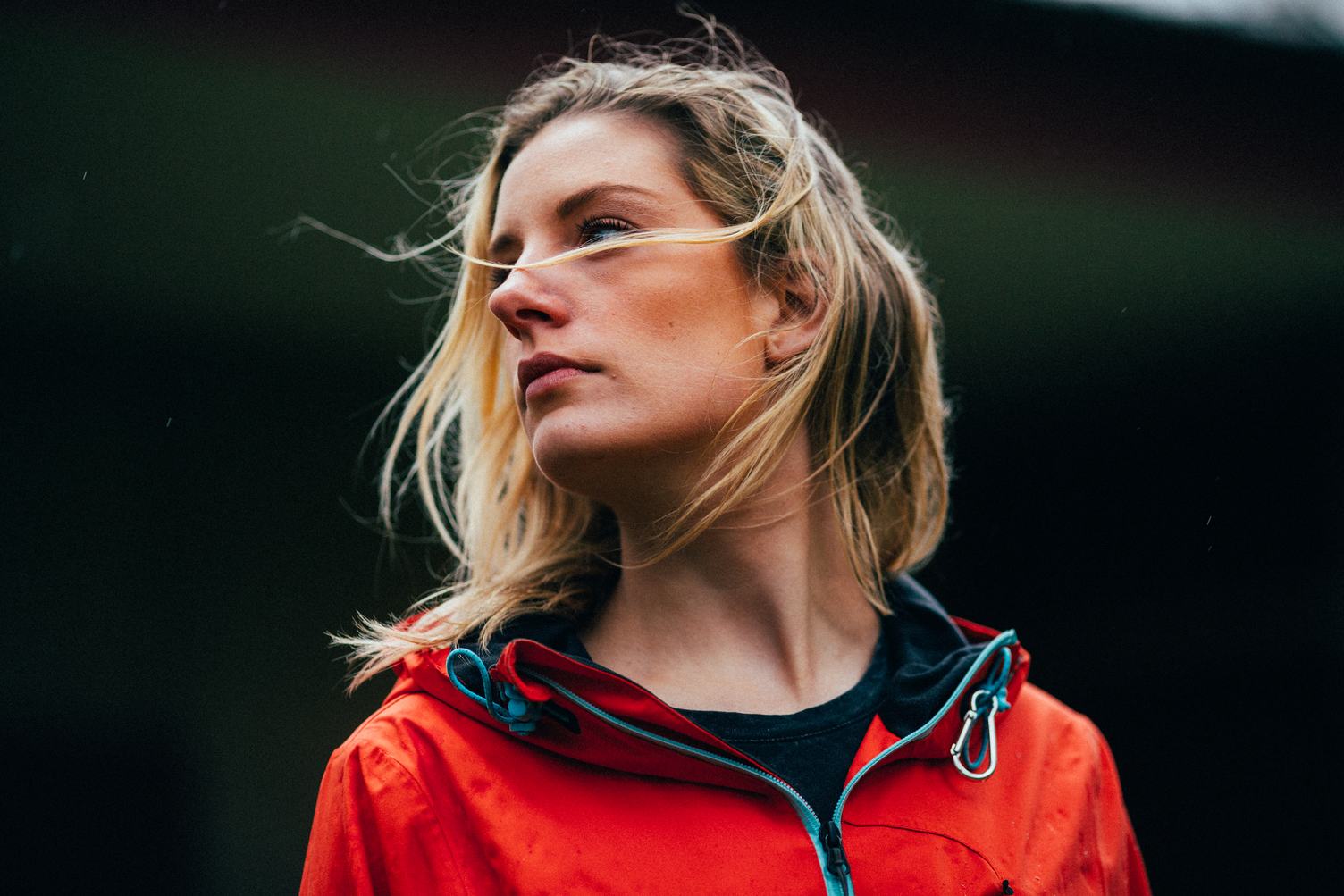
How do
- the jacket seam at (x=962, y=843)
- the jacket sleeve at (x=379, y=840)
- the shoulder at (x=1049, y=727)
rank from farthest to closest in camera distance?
the shoulder at (x=1049, y=727) → the jacket seam at (x=962, y=843) → the jacket sleeve at (x=379, y=840)

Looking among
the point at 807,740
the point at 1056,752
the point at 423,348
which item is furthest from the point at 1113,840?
the point at 423,348

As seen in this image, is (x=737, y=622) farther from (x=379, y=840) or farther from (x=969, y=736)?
(x=379, y=840)

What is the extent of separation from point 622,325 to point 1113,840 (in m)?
0.93

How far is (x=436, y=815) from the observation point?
107cm

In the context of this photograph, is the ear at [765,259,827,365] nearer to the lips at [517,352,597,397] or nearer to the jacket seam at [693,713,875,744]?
the lips at [517,352,597,397]

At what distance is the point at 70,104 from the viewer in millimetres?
2309

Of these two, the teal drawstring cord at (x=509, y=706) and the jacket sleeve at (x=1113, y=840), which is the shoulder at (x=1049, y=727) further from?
the teal drawstring cord at (x=509, y=706)

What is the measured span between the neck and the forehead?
417 millimetres

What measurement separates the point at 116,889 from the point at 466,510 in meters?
1.85

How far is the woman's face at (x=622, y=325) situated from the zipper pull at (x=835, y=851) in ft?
1.41

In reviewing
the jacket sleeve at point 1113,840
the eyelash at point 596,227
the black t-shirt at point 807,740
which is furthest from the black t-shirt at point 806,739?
the eyelash at point 596,227

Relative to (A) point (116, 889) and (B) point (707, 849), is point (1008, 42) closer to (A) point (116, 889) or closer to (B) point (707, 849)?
(B) point (707, 849)

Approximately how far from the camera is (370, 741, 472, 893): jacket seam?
1.04m

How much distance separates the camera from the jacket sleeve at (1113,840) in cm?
132
